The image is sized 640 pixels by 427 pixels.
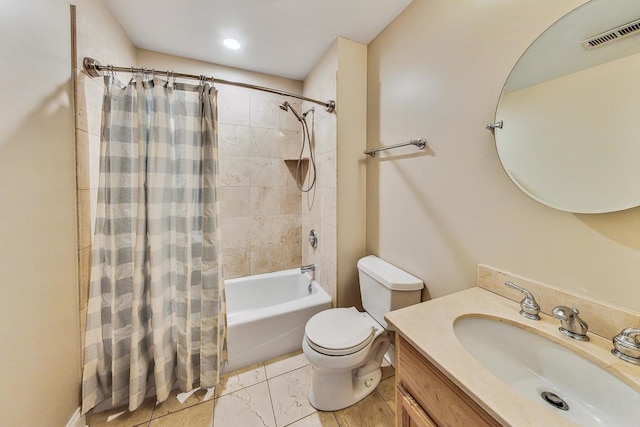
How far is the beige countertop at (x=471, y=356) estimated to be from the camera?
48cm

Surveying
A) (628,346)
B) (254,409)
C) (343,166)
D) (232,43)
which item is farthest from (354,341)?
(232,43)

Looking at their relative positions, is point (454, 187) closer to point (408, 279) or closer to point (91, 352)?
point (408, 279)

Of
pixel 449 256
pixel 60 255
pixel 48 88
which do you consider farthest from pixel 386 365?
pixel 48 88

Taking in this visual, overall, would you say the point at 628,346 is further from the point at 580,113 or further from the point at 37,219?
the point at 37,219

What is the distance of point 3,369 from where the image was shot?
773 millimetres

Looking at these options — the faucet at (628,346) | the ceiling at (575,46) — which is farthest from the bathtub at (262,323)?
the ceiling at (575,46)

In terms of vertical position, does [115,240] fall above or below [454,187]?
below

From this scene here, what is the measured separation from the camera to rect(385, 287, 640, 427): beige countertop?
48 centimetres

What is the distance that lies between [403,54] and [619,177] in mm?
1267

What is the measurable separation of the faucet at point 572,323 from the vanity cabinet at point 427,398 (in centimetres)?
41

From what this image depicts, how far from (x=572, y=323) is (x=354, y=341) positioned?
0.92 m

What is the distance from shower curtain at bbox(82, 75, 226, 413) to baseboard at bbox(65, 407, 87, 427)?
0.04 metres

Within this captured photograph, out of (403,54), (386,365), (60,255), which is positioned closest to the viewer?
(60,255)

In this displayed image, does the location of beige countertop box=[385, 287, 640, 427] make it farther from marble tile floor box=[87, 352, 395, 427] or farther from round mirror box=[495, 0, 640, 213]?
marble tile floor box=[87, 352, 395, 427]
